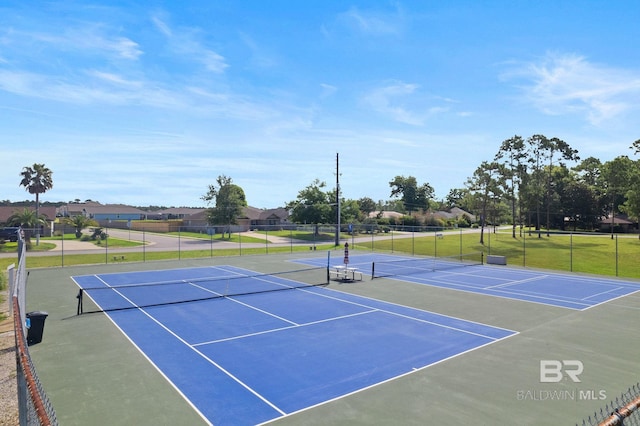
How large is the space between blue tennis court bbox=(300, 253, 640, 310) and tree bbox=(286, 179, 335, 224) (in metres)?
28.9

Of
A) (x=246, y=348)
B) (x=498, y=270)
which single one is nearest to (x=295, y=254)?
(x=498, y=270)

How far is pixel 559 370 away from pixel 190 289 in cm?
1668

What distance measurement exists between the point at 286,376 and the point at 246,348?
7.92 feet

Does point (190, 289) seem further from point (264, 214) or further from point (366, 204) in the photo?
point (366, 204)

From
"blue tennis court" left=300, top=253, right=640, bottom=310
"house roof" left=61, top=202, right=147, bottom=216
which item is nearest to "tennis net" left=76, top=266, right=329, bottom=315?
"blue tennis court" left=300, top=253, right=640, bottom=310

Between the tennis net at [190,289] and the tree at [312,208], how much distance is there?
112ft

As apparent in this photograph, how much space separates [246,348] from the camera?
1173cm

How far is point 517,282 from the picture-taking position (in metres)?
23.9

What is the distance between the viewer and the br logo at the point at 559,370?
9664mm

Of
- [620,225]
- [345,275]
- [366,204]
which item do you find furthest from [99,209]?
[620,225]

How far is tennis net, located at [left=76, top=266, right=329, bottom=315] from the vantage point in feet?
58.5

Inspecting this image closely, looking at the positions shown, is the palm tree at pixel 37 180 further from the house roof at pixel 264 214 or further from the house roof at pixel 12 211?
the house roof at pixel 264 214

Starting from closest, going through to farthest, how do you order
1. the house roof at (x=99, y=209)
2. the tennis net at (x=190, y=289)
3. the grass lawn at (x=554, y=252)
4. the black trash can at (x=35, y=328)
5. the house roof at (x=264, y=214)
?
the black trash can at (x=35, y=328) < the tennis net at (x=190, y=289) < the grass lawn at (x=554, y=252) < the house roof at (x=264, y=214) < the house roof at (x=99, y=209)

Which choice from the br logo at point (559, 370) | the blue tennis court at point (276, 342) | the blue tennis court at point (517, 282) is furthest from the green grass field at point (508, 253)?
the br logo at point (559, 370)
